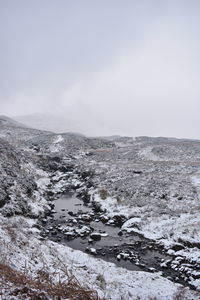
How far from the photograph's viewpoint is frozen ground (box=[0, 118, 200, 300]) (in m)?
11.2

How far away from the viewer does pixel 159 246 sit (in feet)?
56.5

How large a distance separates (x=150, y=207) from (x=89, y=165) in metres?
16.3

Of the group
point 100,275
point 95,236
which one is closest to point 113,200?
point 95,236

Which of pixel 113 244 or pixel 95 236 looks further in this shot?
pixel 95 236

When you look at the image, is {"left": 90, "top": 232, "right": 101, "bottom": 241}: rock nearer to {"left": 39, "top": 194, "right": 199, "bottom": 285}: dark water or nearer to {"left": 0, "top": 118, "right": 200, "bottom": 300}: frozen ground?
{"left": 39, "top": 194, "right": 199, "bottom": 285}: dark water

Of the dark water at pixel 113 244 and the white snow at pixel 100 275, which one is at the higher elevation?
the white snow at pixel 100 275

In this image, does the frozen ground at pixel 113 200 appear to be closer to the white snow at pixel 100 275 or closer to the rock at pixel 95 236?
the white snow at pixel 100 275

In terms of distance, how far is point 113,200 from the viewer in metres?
25.2

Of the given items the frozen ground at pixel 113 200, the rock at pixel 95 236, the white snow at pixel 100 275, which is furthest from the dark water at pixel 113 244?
the white snow at pixel 100 275

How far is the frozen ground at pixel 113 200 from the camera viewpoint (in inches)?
440

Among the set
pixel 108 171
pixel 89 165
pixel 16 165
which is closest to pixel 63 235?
pixel 16 165

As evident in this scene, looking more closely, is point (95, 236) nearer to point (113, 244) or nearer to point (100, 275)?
point (113, 244)

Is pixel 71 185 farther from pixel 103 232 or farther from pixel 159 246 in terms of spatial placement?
pixel 159 246

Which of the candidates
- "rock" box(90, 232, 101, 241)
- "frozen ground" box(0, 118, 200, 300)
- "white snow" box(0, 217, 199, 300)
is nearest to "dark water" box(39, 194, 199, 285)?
"rock" box(90, 232, 101, 241)
